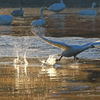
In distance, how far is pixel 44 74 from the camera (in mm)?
15648

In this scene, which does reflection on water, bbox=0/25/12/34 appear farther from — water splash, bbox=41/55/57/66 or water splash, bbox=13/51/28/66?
water splash, bbox=41/55/57/66

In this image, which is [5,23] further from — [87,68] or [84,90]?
[84,90]

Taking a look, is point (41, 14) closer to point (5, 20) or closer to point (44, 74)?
point (5, 20)

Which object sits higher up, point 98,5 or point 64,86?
point 64,86

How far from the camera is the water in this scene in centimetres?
1292

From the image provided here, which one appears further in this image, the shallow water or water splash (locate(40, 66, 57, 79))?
water splash (locate(40, 66, 57, 79))

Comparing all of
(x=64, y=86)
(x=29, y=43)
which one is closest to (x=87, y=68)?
(x=64, y=86)

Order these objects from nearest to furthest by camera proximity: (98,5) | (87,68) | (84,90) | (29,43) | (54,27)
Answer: (84,90), (87,68), (29,43), (54,27), (98,5)

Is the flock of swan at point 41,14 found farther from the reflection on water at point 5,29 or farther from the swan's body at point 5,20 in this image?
the reflection on water at point 5,29

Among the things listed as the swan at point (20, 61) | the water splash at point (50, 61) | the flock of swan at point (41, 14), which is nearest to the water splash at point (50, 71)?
the water splash at point (50, 61)

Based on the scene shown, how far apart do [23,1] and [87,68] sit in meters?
46.3

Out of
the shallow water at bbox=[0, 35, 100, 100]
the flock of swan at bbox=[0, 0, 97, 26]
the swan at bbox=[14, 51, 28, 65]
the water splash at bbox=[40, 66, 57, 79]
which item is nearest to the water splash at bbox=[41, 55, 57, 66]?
the shallow water at bbox=[0, 35, 100, 100]

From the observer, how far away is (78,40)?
80.5 feet

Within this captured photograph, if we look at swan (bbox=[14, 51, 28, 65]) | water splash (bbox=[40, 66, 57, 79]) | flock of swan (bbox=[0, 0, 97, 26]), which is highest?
water splash (bbox=[40, 66, 57, 79])
